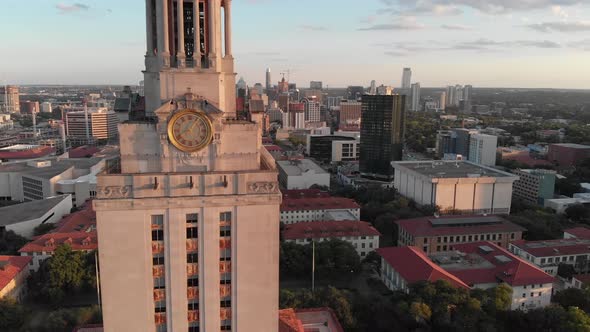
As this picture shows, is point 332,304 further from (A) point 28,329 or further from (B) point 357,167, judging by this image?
(B) point 357,167

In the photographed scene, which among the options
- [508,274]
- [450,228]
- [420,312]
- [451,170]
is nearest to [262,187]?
[420,312]

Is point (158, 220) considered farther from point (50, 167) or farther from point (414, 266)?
point (50, 167)

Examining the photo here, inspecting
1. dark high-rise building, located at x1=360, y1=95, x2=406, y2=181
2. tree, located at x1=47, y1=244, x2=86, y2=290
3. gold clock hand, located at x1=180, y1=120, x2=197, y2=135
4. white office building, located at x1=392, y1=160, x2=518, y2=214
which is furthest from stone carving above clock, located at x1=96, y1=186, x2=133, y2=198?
dark high-rise building, located at x1=360, y1=95, x2=406, y2=181

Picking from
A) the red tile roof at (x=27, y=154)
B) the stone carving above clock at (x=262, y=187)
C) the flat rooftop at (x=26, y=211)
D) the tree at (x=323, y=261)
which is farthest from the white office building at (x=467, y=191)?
the red tile roof at (x=27, y=154)

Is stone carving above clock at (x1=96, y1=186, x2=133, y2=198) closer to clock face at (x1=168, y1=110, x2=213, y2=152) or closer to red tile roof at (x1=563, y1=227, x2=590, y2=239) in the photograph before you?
clock face at (x1=168, y1=110, x2=213, y2=152)

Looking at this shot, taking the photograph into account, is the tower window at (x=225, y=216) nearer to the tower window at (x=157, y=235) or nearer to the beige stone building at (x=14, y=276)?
the tower window at (x=157, y=235)

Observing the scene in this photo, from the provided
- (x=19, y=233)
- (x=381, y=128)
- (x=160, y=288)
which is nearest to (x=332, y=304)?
(x=160, y=288)
